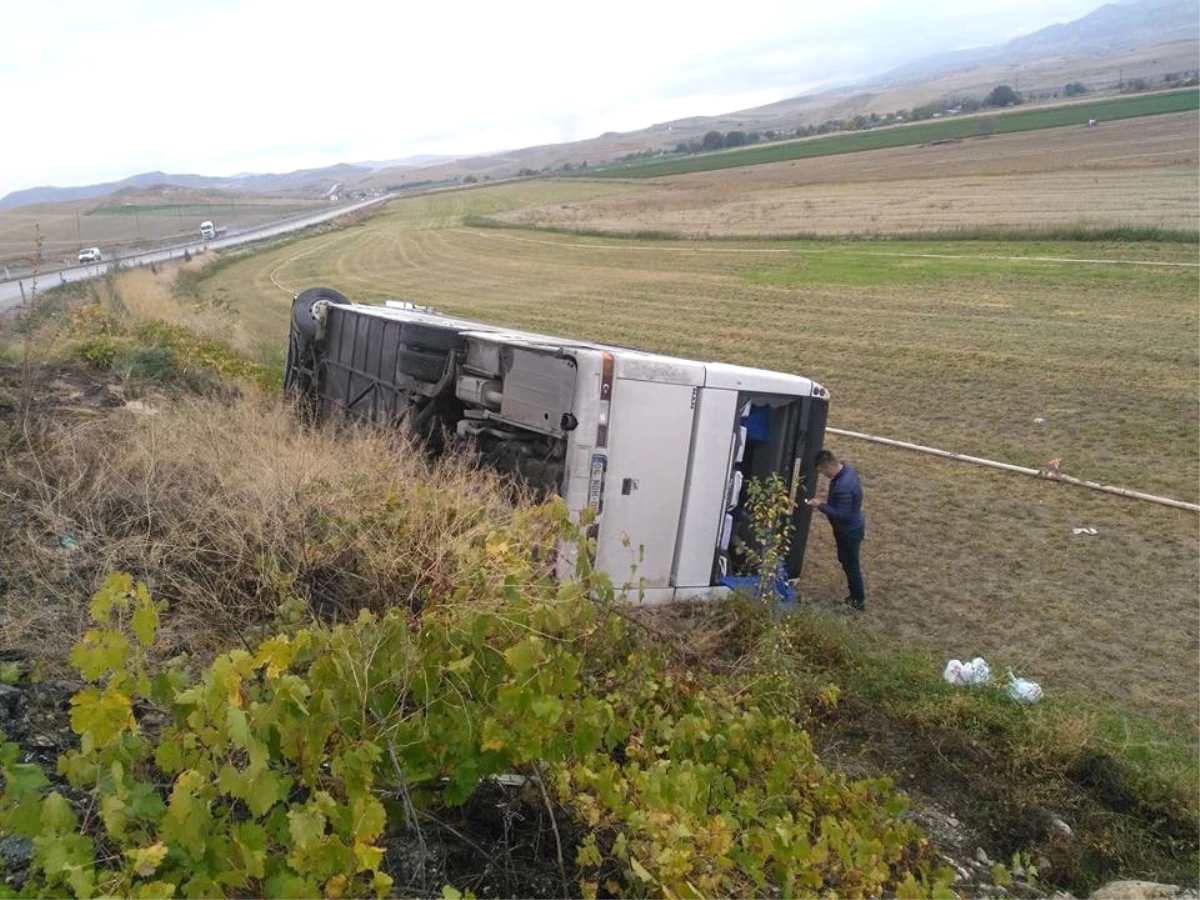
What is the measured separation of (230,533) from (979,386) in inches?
449

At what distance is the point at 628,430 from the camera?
17.7 ft

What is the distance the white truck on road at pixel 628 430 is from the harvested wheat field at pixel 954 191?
66.0 ft

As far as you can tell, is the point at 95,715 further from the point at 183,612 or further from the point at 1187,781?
the point at 1187,781

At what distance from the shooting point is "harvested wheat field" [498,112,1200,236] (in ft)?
86.1

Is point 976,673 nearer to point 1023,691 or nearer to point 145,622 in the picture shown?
point 1023,691

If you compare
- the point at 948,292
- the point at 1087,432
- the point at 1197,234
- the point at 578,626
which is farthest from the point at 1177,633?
the point at 1197,234

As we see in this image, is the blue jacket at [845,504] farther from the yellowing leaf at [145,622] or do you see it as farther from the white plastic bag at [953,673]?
the yellowing leaf at [145,622]

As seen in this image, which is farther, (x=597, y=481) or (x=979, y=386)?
(x=979, y=386)

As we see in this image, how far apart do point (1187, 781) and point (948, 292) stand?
1584cm

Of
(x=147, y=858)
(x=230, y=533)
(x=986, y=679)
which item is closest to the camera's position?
(x=147, y=858)

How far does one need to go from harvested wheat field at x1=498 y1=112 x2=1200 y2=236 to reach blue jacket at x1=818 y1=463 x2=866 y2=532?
1976cm

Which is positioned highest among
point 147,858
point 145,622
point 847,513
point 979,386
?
point 979,386

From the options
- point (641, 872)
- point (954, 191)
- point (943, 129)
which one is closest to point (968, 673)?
point (641, 872)

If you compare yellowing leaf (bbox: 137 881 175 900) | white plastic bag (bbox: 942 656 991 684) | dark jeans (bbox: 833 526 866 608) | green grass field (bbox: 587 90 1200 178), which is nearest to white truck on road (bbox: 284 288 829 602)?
dark jeans (bbox: 833 526 866 608)
